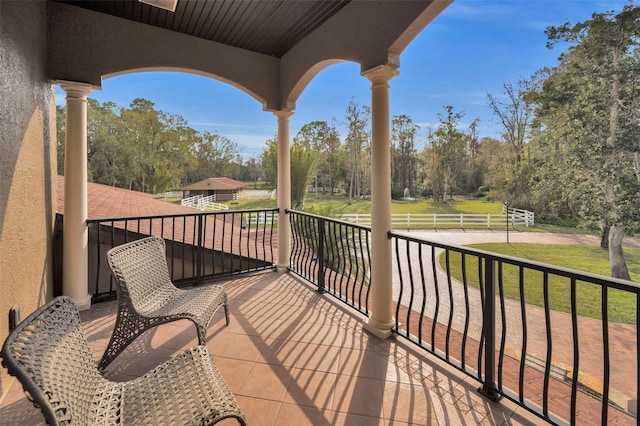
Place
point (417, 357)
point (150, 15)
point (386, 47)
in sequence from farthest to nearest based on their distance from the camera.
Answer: point (150, 15) → point (386, 47) → point (417, 357)

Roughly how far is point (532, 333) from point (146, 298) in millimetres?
7742

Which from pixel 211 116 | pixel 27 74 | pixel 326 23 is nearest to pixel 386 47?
pixel 326 23

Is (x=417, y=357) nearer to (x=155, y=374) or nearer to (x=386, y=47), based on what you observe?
(x=155, y=374)

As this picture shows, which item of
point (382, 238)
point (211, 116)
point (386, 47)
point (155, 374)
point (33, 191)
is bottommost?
point (155, 374)

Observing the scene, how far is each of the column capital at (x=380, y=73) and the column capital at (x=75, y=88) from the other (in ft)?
9.09

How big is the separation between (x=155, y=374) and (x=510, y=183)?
18.2 meters

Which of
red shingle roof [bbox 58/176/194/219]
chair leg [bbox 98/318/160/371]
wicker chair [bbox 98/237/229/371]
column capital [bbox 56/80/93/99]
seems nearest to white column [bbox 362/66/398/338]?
wicker chair [bbox 98/237/229/371]

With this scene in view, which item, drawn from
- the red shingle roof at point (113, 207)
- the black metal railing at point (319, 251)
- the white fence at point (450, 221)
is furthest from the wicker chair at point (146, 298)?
the white fence at point (450, 221)

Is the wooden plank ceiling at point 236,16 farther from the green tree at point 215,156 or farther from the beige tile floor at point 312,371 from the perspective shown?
the green tree at point 215,156

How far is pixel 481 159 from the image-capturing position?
59.0 feet

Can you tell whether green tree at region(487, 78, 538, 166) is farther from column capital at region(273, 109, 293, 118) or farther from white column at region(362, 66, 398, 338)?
white column at region(362, 66, 398, 338)

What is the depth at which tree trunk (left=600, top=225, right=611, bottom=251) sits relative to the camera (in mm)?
11828

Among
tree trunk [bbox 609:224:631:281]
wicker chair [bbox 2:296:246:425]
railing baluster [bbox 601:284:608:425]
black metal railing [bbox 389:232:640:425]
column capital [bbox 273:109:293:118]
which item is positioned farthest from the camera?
tree trunk [bbox 609:224:631:281]

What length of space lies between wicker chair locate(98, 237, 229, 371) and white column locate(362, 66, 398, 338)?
4.52ft
